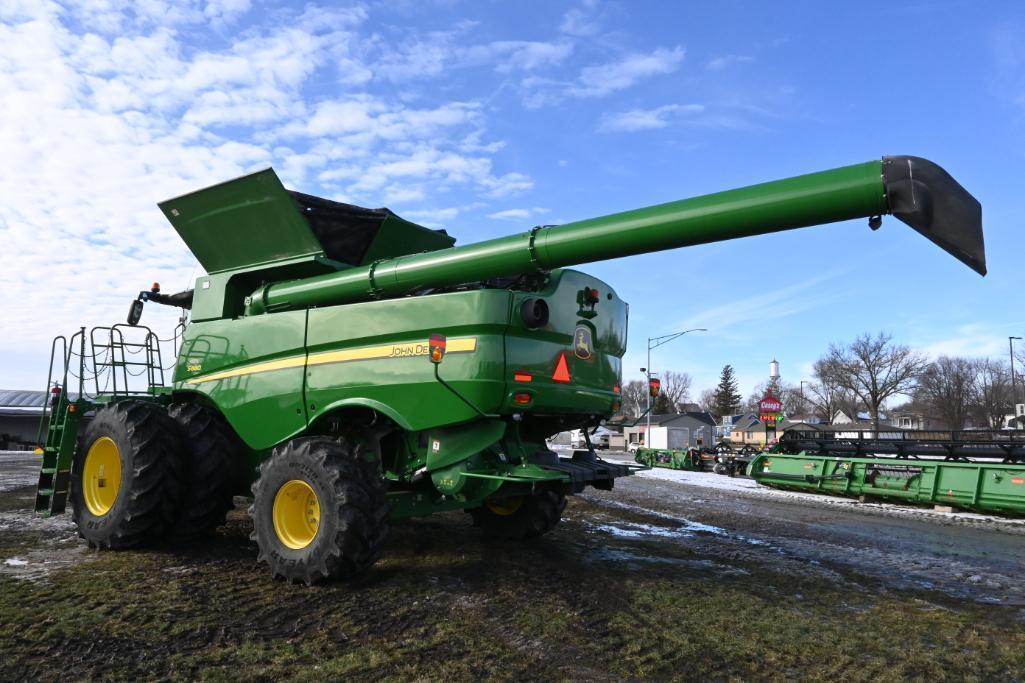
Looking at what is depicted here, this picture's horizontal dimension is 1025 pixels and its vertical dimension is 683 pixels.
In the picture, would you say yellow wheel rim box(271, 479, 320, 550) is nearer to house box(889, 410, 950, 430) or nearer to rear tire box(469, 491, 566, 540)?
rear tire box(469, 491, 566, 540)

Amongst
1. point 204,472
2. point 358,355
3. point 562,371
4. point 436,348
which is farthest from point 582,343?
point 204,472

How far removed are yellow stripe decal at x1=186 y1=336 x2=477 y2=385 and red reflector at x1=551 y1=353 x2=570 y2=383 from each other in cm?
83

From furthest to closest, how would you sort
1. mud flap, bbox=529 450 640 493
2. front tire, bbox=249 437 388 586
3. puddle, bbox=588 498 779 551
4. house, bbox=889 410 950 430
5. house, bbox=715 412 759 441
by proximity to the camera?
house, bbox=889 410 950 430
house, bbox=715 412 759 441
puddle, bbox=588 498 779 551
mud flap, bbox=529 450 640 493
front tire, bbox=249 437 388 586

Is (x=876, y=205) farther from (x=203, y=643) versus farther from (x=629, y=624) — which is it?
(x=203, y=643)

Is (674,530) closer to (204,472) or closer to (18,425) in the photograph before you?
(204,472)

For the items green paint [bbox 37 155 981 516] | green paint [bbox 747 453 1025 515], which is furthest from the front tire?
green paint [bbox 747 453 1025 515]

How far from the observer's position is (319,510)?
17.0 feet

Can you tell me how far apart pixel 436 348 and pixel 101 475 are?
398 cm

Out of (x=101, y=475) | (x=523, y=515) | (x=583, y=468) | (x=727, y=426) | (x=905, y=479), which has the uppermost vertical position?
(x=727, y=426)

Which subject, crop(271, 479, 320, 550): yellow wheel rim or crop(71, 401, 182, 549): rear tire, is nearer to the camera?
crop(271, 479, 320, 550): yellow wheel rim

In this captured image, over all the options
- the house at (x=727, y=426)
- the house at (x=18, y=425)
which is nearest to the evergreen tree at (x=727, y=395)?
the house at (x=727, y=426)

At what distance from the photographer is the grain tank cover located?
6176 millimetres

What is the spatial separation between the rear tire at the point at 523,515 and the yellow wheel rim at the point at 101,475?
11.9 ft

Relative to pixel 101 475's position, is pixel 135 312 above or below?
above
